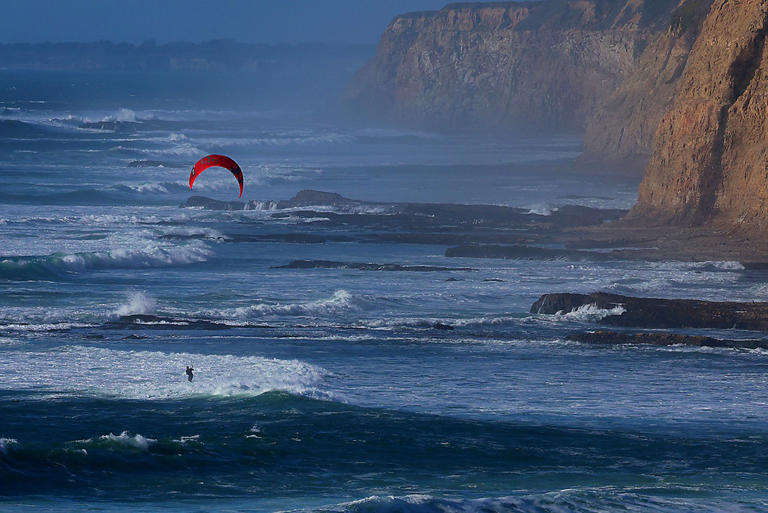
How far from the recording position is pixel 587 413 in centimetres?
2089

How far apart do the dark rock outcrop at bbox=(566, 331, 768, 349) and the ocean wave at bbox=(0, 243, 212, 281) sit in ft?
52.7

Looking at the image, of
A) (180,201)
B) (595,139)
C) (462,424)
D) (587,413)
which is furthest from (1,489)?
(595,139)

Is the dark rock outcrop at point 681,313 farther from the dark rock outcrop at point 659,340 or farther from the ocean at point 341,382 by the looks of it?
the dark rock outcrop at point 659,340

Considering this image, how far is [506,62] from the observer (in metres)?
116

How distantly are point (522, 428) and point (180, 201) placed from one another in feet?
144

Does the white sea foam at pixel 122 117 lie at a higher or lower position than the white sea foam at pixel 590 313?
higher

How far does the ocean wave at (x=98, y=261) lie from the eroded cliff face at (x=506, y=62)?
54.0 metres

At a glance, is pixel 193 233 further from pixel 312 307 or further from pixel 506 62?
pixel 506 62

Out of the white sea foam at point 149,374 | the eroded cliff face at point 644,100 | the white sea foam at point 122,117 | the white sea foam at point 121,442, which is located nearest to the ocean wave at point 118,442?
the white sea foam at point 121,442

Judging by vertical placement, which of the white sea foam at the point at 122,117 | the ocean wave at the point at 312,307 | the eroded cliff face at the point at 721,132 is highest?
the white sea foam at the point at 122,117

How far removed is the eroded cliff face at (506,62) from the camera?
322ft

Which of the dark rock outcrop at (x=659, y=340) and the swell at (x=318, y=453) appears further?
the dark rock outcrop at (x=659, y=340)

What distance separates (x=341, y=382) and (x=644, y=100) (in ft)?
146

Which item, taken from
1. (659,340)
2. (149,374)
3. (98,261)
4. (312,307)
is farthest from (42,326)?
(659,340)
